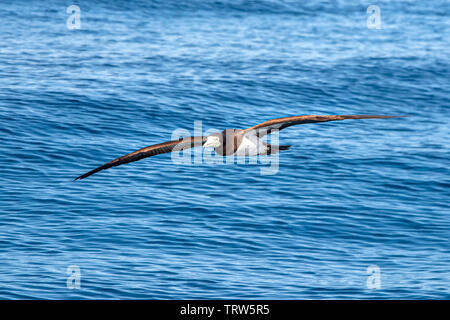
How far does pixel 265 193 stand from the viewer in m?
29.4

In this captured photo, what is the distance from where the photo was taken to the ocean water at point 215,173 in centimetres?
2328

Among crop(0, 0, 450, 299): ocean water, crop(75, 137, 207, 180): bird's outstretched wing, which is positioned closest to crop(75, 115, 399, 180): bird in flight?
crop(75, 137, 207, 180): bird's outstretched wing

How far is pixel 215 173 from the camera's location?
1230 inches

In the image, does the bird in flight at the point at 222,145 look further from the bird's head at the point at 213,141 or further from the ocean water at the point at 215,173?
the ocean water at the point at 215,173

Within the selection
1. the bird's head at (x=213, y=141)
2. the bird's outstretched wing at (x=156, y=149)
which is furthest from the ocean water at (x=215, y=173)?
the bird's head at (x=213, y=141)

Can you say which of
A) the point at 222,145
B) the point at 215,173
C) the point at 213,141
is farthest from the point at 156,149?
the point at 215,173

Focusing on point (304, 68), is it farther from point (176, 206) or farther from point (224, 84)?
point (176, 206)

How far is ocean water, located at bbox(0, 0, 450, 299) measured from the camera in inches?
917

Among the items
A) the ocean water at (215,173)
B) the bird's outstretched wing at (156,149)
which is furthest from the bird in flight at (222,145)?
the ocean water at (215,173)

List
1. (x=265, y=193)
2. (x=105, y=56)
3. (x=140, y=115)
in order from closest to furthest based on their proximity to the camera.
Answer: (x=265, y=193) < (x=140, y=115) < (x=105, y=56)

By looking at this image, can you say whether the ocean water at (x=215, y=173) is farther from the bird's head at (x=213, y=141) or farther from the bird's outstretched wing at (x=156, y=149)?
the bird's head at (x=213, y=141)

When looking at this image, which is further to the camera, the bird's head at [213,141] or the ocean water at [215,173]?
the ocean water at [215,173]
